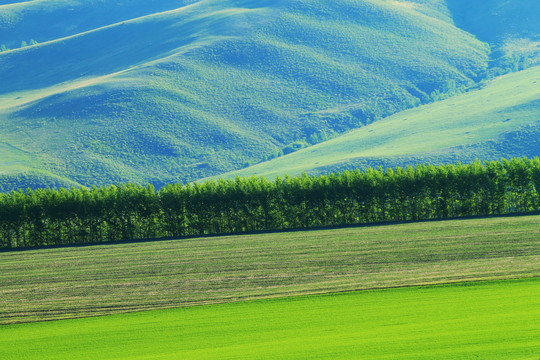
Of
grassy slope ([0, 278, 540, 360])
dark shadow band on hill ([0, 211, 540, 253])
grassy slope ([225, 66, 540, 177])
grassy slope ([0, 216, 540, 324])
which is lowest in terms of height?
grassy slope ([0, 278, 540, 360])

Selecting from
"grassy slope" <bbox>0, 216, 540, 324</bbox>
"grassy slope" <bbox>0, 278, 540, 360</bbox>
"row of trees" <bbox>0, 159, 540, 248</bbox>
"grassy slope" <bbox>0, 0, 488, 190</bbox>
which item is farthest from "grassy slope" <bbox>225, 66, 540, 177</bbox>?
"grassy slope" <bbox>0, 278, 540, 360</bbox>

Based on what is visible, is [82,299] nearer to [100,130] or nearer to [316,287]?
[316,287]

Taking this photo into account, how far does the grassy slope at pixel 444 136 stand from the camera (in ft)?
432

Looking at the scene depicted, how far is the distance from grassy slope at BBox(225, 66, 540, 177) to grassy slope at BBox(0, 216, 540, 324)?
93400mm

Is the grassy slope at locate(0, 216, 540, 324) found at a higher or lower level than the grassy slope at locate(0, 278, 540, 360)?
higher

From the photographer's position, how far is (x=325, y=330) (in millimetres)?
18422

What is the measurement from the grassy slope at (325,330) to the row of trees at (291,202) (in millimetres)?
25721

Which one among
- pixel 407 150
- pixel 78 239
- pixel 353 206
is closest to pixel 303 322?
pixel 353 206

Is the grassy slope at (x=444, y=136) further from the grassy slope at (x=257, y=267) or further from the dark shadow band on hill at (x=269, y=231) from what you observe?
the grassy slope at (x=257, y=267)

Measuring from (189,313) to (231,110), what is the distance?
14578 centimetres

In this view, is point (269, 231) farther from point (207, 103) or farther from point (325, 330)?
point (207, 103)

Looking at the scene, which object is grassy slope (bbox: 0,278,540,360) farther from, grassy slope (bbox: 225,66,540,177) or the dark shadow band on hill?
grassy slope (bbox: 225,66,540,177)

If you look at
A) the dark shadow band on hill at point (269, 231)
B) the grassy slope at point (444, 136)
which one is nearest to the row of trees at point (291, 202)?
the dark shadow band on hill at point (269, 231)

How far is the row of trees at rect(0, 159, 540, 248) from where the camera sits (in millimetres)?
48125
